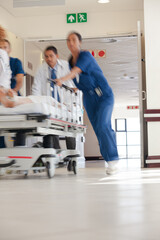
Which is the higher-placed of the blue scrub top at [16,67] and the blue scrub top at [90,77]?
the blue scrub top at [16,67]

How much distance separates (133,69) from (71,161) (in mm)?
9492

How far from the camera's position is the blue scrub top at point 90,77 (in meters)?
4.29

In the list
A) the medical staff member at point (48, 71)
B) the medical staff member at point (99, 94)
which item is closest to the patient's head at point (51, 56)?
the medical staff member at point (48, 71)

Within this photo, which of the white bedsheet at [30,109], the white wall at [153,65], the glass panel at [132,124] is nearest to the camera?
the white bedsheet at [30,109]

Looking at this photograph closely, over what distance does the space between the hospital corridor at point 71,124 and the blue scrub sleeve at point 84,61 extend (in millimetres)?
11

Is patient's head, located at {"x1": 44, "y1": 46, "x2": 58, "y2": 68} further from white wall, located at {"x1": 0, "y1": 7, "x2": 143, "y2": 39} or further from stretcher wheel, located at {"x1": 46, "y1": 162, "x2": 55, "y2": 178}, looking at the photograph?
white wall, located at {"x1": 0, "y1": 7, "x2": 143, "y2": 39}

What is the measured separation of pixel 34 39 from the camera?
25.2ft

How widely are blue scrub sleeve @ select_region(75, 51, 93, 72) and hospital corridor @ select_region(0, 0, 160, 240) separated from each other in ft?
0.04

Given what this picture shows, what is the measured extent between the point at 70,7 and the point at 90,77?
3.39m

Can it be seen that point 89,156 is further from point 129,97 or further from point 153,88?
point 153,88

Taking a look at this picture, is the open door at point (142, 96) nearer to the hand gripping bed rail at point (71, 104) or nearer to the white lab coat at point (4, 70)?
the hand gripping bed rail at point (71, 104)

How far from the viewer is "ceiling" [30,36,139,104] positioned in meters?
9.59

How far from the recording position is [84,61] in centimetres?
427

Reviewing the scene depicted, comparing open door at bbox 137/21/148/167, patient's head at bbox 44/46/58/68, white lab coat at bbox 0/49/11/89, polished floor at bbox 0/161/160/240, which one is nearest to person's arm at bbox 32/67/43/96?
patient's head at bbox 44/46/58/68
